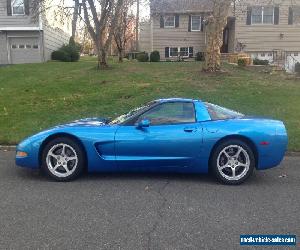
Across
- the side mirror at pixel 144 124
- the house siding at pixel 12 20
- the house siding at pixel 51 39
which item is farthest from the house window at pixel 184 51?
the side mirror at pixel 144 124

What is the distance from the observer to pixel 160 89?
13828 millimetres

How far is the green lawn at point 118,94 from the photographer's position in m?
10.5

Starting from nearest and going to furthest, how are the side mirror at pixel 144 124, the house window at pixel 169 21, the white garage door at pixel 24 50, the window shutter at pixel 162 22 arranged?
the side mirror at pixel 144 124
the white garage door at pixel 24 50
the window shutter at pixel 162 22
the house window at pixel 169 21

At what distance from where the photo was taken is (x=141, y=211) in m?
4.74

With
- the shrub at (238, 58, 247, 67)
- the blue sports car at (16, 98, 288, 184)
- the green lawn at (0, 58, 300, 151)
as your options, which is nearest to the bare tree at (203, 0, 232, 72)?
the green lawn at (0, 58, 300, 151)

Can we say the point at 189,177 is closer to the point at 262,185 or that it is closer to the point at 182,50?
the point at 262,185

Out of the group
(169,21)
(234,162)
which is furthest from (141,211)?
(169,21)

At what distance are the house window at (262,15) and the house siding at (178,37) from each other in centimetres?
410

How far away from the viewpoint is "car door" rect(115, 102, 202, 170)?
19.4ft

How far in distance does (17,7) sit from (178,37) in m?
12.1

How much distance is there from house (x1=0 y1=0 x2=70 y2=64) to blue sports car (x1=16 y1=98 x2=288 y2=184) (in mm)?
20656

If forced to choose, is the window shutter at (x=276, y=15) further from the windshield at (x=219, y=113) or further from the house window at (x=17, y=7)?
the windshield at (x=219, y=113)

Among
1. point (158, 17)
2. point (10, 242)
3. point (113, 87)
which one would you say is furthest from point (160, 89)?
point (158, 17)

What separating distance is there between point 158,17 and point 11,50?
433 inches
